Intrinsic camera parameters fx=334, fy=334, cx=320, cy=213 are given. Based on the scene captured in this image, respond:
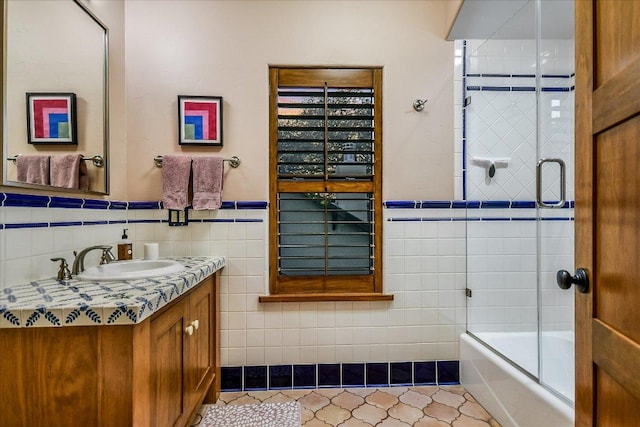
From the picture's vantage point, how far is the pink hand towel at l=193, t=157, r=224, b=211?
1.95 metres

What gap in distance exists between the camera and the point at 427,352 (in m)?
2.12

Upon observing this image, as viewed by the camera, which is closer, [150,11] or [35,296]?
[35,296]

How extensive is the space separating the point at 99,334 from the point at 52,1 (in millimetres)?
1429

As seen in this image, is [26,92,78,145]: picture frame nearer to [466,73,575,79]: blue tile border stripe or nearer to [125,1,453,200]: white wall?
[125,1,453,200]: white wall

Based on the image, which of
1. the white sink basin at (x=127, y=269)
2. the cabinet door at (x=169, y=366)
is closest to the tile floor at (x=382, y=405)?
the cabinet door at (x=169, y=366)

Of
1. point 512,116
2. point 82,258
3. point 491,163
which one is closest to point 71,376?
point 82,258

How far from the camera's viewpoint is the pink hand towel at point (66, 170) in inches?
55.9

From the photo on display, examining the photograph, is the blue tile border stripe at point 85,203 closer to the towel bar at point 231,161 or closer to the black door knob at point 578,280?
the towel bar at point 231,161

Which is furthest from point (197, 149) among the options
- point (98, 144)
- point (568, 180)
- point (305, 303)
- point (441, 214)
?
point (568, 180)

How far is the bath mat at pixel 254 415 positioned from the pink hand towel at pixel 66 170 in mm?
1327

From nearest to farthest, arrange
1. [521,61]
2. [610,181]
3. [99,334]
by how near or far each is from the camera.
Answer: [610,181]
[99,334]
[521,61]

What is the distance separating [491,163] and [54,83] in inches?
90.6

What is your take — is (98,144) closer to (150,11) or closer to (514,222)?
(150,11)

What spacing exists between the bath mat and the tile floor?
49 mm
